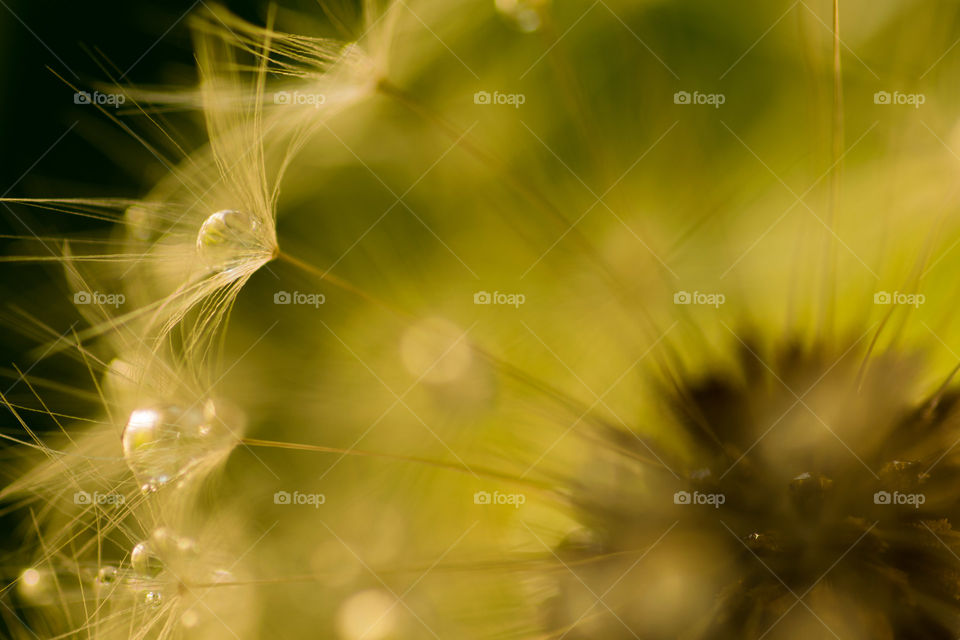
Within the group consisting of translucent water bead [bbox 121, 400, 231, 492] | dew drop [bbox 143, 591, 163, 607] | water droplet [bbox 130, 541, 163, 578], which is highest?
translucent water bead [bbox 121, 400, 231, 492]

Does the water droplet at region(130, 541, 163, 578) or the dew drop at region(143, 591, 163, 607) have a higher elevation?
the water droplet at region(130, 541, 163, 578)

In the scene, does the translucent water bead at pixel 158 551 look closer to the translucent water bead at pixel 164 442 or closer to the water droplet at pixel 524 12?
the translucent water bead at pixel 164 442

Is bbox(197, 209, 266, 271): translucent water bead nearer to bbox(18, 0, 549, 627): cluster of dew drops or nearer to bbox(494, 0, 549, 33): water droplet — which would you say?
bbox(18, 0, 549, 627): cluster of dew drops

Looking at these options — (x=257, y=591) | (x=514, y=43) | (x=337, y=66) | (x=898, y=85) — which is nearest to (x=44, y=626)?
(x=257, y=591)

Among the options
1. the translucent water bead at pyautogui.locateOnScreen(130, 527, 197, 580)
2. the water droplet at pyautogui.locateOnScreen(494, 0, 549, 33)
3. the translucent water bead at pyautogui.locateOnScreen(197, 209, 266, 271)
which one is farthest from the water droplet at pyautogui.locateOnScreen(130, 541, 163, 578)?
the water droplet at pyautogui.locateOnScreen(494, 0, 549, 33)

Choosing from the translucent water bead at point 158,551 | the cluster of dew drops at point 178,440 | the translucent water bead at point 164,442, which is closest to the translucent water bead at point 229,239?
the cluster of dew drops at point 178,440

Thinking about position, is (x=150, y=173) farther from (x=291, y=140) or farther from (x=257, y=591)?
(x=257, y=591)

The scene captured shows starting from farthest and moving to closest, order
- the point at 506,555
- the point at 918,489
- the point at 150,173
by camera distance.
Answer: the point at 150,173 < the point at 506,555 < the point at 918,489
